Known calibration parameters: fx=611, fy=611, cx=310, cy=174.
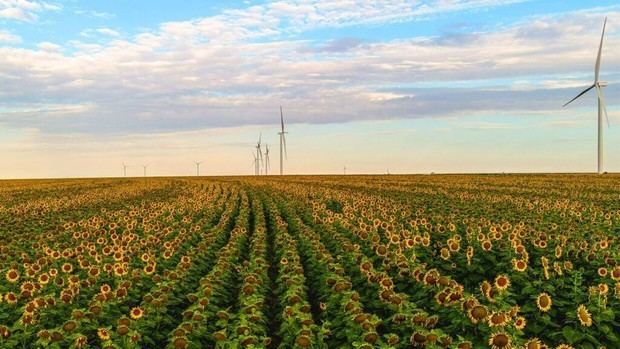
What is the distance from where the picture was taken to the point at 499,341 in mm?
7359

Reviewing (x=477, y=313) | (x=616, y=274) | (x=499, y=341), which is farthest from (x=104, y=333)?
(x=616, y=274)

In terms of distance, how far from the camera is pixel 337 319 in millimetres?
9742

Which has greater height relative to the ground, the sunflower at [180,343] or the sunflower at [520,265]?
the sunflower at [520,265]

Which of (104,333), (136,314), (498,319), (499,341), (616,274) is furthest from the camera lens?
(616,274)

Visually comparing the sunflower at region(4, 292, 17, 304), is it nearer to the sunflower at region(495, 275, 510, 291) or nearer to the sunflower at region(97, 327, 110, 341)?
the sunflower at region(97, 327, 110, 341)

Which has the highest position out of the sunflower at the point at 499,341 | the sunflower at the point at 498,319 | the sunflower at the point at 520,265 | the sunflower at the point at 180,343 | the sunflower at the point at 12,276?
the sunflower at the point at 12,276

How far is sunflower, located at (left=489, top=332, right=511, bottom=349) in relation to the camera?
289 inches

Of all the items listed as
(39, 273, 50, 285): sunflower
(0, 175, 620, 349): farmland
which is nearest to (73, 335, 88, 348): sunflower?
(0, 175, 620, 349): farmland

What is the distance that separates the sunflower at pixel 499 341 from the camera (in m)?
7.34

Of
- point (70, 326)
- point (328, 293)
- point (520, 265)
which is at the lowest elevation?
point (328, 293)

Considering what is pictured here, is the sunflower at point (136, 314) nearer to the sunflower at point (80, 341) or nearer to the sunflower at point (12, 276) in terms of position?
the sunflower at point (80, 341)

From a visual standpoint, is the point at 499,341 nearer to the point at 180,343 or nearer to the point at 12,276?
the point at 180,343

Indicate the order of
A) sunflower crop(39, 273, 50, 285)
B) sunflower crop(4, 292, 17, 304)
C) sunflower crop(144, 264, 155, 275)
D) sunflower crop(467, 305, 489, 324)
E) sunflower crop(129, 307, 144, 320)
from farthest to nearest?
sunflower crop(144, 264, 155, 275) → sunflower crop(39, 273, 50, 285) → sunflower crop(4, 292, 17, 304) → sunflower crop(129, 307, 144, 320) → sunflower crop(467, 305, 489, 324)

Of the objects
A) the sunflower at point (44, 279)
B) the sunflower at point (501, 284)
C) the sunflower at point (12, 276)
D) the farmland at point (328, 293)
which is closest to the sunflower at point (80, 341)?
the farmland at point (328, 293)
